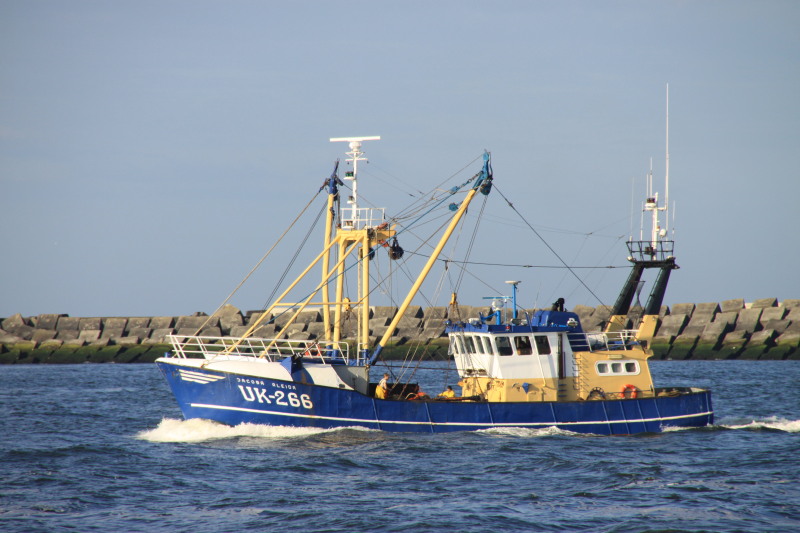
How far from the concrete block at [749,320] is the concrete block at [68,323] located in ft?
168

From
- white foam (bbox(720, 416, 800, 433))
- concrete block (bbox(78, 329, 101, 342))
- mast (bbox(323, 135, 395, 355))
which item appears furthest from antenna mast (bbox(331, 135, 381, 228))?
concrete block (bbox(78, 329, 101, 342))

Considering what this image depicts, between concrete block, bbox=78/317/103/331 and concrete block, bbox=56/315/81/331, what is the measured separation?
41 cm

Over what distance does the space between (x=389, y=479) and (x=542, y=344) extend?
8.23 meters

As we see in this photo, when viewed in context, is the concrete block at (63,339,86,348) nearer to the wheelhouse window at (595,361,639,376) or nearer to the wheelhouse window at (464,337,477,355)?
the wheelhouse window at (464,337,477,355)

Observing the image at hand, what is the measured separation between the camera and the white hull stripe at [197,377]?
24219 millimetres

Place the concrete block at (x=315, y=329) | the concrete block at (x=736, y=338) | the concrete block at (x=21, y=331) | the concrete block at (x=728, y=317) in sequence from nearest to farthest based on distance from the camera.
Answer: the concrete block at (x=736, y=338) → the concrete block at (x=315, y=329) → the concrete block at (x=728, y=317) → the concrete block at (x=21, y=331)

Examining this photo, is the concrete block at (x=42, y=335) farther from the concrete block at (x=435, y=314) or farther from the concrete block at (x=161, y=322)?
the concrete block at (x=435, y=314)

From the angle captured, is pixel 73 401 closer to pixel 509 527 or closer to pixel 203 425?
pixel 203 425

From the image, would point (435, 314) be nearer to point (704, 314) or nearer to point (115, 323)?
point (704, 314)

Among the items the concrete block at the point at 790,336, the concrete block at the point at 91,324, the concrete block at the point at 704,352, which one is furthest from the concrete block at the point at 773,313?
the concrete block at the point at 91,324

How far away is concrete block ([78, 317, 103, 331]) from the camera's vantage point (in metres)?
69.4

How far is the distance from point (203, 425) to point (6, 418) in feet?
34.2

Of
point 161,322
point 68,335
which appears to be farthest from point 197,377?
point 68,335

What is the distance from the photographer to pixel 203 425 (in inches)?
967
